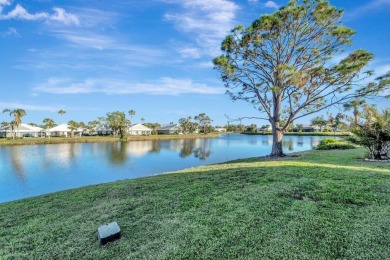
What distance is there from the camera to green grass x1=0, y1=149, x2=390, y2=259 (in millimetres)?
2533

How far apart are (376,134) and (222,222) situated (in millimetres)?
8434

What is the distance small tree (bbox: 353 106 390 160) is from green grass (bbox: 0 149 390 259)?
4391 mm

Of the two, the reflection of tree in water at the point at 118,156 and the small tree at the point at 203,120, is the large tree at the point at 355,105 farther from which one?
the small tree at the point at 203,120

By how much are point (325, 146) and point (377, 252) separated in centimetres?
1519

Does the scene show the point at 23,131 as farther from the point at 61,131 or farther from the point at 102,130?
the point at 102,130

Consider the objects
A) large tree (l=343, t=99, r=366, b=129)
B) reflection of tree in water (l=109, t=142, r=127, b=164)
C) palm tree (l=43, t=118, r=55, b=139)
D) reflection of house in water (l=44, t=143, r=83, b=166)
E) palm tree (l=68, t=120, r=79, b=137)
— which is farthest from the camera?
palm tree (l=68, t=120, r=79, b=137)

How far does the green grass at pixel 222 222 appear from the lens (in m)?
2.53

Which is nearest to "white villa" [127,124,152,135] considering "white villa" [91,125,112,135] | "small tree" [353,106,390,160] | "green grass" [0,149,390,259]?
"white villa" [91,125,112,135]

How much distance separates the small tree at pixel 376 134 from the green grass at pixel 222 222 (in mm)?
4391

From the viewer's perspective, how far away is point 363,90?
10383 mm

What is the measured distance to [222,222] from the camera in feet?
10.5

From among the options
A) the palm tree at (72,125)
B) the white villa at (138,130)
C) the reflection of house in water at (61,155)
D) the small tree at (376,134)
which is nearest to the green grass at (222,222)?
the small tree at (376,134)

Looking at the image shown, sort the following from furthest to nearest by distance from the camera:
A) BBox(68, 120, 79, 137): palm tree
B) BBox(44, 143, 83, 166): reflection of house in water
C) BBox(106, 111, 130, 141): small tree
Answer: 1. BBox(68, 120, 79, 137): palm tree
2. BBox(106, 111, 130, 141): small tree
3. BBox(44, 143, 83, 166): reflection of house in water

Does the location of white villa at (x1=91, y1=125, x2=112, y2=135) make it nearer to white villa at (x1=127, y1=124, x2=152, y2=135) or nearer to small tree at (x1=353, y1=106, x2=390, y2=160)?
white villa at (x1=127, y1=124, x2=152, y2=135)
